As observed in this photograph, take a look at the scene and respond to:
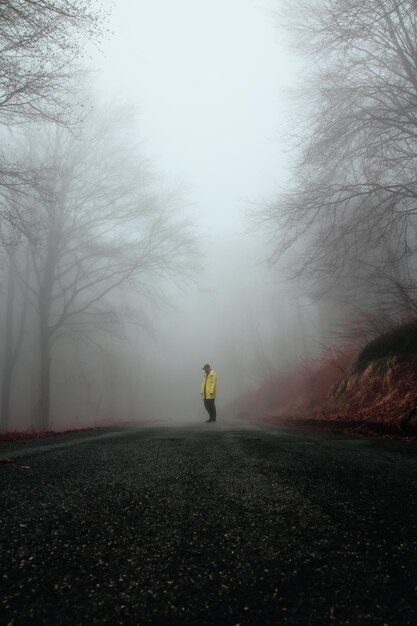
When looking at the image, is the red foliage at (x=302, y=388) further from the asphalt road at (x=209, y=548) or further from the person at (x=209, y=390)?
the asphalt road at (x=209, y=548)

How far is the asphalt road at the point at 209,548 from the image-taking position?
88 centimetres

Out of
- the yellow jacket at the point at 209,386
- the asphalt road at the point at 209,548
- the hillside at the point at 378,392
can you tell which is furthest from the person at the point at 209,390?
the asphalt road at the point at 209,548

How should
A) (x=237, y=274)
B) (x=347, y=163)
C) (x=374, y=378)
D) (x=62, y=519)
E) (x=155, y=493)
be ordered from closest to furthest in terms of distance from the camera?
(x=62, y=519) → (x=155, y=493) → (x=374, y=378) → (x=347, y=163) → (x=237, y=274)

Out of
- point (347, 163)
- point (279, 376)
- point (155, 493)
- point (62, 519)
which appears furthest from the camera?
point (279, 376)

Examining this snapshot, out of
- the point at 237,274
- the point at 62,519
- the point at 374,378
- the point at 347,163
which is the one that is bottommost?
the point at 62,519

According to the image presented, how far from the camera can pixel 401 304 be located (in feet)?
28.1

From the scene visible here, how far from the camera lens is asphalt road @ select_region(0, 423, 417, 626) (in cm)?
88

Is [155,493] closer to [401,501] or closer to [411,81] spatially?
[401,501]

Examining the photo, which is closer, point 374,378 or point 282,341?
point 374,378

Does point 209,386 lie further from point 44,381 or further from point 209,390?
point 44,381

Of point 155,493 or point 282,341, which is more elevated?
point 282,341

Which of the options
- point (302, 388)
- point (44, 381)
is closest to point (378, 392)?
point (302, 388)

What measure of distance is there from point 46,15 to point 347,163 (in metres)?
6.68

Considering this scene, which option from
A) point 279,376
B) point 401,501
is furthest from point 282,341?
point 401,501
